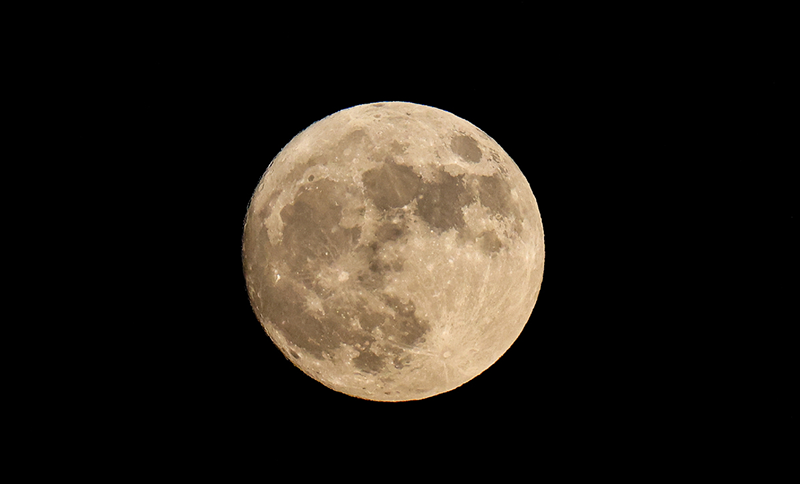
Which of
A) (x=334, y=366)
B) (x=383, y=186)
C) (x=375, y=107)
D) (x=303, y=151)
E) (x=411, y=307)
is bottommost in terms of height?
(x=334, y=366)

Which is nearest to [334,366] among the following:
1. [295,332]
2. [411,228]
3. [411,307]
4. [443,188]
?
[295,332]

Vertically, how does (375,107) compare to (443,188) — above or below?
above

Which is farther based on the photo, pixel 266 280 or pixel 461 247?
pixel 266 280

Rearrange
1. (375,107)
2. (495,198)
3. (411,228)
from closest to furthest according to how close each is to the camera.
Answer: (411,228) < (495,198) < (375,107)

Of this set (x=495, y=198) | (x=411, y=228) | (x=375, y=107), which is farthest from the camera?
(x=375, y=107)

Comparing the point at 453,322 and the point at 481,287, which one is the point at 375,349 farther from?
the point at 481,287

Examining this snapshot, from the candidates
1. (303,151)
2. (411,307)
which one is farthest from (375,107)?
(411,307)
